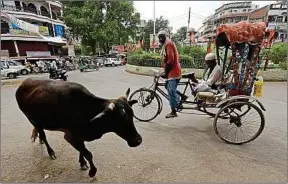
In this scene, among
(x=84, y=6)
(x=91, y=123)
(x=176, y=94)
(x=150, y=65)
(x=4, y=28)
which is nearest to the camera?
Answer: (x=91, y=123)

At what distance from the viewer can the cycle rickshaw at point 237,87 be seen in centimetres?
297

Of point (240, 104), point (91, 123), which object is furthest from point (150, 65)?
point (91, 123)

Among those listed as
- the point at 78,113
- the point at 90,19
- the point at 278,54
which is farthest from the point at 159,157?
the point at 278,54

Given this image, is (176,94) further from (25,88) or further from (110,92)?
(110,92)

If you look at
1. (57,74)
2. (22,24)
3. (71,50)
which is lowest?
(57,74)

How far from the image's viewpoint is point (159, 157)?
9.33ft

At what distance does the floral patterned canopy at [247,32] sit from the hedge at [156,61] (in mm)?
7025

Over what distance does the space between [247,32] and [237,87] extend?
2.78ft

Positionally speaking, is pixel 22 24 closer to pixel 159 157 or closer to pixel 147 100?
pixel 147 100

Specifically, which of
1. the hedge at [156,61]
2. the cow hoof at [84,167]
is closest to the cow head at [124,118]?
the cow hoof at [84,167]

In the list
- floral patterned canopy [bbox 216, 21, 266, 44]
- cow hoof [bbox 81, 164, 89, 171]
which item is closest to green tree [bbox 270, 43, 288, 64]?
floral patterned canopy [bbox 216, 21, 266, 44]

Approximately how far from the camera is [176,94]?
380cm

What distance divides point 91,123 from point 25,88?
1.07 m

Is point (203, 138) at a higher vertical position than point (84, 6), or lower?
lower
